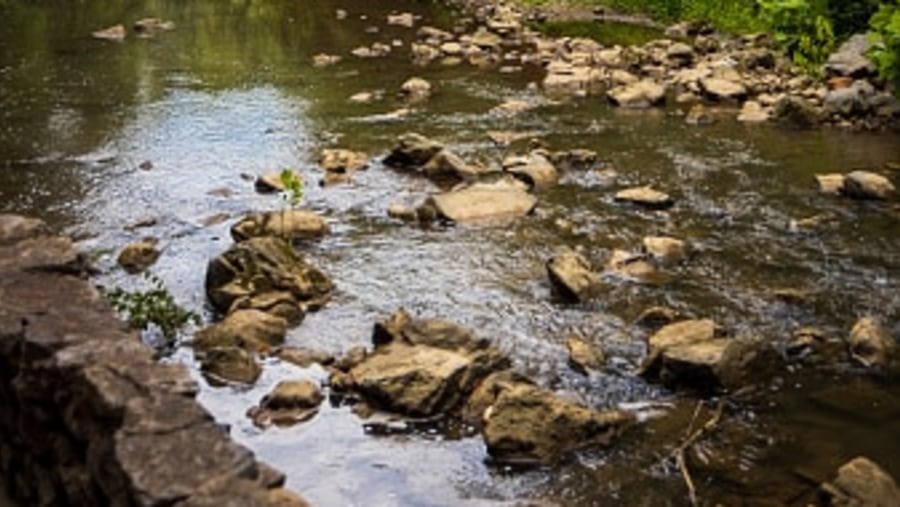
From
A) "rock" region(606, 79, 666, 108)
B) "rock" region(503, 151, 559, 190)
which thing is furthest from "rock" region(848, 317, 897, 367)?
"rock" region(606, 79, 666, 108)

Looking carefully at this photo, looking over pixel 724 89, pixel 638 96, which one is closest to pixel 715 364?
pixel 638 96

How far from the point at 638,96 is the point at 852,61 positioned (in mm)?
2840

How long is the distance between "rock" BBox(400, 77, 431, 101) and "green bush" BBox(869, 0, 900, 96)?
574cm

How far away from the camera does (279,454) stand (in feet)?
19.8

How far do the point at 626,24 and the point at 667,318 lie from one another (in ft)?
49.1

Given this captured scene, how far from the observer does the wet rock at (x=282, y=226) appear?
9414 millimetres

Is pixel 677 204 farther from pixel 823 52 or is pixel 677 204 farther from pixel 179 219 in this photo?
pixel 823 52

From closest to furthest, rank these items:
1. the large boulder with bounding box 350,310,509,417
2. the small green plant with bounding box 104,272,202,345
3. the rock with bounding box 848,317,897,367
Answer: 1. the large boulder with bounding box 350,310,509,417
2. the rock with bounding box 848,317,897,367
3. the small green plant with bounding box 104,272,202,345

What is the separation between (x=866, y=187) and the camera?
10266mm

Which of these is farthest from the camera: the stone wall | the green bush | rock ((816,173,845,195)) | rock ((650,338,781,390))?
the green bush

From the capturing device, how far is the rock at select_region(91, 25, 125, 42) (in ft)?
68.5

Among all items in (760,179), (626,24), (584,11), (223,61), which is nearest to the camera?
(760,179)

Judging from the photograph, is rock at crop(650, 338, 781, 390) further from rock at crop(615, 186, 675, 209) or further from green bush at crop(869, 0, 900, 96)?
green bush at crop(869, 0, 900, 96)

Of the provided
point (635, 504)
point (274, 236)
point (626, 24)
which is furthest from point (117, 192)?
point (626, 24)
